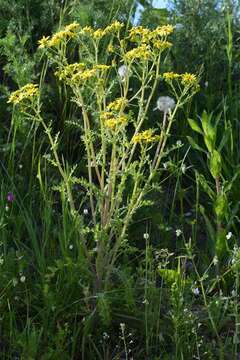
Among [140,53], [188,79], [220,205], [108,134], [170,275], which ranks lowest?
[170,275]

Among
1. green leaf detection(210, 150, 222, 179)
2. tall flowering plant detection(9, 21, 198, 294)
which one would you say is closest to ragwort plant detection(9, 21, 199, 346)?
tall flowering plant detection(9, 21, 198, 294)

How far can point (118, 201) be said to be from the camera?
8.50 feet

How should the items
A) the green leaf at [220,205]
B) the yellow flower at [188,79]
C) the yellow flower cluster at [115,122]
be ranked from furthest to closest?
1. the green leaf at [220,205]
2. the yellow flower at [188,79]
3. the yellow flower cluster at [115,122]

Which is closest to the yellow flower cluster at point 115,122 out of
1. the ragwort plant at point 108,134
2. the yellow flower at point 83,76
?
the ragwort plant at point 108,134

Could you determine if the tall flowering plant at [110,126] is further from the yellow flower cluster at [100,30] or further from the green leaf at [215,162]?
the green leaf at [215,162]

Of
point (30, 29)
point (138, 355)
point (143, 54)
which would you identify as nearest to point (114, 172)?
point (143, 54)

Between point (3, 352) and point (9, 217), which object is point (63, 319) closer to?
point (3, 352)

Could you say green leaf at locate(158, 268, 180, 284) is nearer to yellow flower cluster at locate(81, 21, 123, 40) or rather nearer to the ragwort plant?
the ragwort plant

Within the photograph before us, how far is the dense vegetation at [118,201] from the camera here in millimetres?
2541

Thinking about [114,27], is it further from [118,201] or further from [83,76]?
[118,201]

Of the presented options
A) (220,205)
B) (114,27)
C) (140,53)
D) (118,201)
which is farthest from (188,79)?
(220,205)

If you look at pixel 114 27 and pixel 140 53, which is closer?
pixel 140 53

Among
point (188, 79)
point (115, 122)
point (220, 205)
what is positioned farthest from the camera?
point (220, 205)

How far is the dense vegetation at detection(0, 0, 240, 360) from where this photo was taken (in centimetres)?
254
